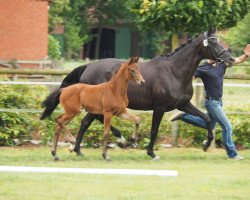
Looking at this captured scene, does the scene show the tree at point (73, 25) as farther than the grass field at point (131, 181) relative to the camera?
Yes

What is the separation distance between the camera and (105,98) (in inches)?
457

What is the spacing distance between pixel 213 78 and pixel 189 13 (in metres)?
1.76

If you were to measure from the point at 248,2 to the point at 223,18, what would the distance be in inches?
24.6

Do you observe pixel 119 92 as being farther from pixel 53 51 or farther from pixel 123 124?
pixel 53 51

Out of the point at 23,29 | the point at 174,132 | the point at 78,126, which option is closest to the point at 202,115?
the point at 174,132

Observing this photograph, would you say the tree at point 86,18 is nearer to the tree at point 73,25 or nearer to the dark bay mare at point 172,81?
the tree at point 73,25

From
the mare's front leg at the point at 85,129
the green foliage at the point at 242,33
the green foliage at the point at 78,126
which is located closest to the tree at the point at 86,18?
the green foliage at the point at 242,33

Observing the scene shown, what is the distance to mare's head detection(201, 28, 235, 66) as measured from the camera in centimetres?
1168

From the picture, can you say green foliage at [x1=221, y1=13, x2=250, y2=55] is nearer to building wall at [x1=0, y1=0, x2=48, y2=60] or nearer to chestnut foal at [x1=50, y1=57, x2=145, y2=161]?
building wall at [x1=0, y1=0, x2=48, y2=60]

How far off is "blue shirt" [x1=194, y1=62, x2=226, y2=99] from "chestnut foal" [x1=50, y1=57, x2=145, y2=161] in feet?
4.21

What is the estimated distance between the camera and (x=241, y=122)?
13789mm

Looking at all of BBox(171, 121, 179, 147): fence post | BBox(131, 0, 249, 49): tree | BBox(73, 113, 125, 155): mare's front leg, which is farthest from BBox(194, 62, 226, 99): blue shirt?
BBox(171, 121, 179, 147): fence post

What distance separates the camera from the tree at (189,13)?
43.3ft

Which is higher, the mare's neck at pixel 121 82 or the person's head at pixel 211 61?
the person's head at pixel 211 61
